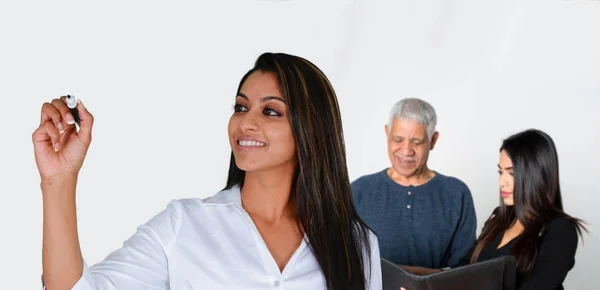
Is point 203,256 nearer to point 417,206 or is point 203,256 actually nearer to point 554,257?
point 554,257

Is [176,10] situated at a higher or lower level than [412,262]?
higher

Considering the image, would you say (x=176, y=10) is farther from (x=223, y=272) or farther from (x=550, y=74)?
(x=223, y=272)

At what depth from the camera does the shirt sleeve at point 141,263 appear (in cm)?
142

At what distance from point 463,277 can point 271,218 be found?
117 cm

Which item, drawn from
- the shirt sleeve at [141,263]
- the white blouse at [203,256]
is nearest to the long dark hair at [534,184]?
the white blouse at [203,256]

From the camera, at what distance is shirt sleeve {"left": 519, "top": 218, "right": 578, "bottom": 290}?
2.92 m

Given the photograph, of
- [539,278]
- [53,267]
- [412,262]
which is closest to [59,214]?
[53,267]

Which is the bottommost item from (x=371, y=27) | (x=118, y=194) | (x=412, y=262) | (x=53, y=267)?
(x=412, y=262)

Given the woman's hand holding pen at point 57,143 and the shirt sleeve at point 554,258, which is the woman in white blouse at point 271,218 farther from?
the shirt sleeve at point 554,258

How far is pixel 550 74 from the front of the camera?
15.6 ft

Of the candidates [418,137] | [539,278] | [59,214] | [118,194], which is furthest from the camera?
[118,194]

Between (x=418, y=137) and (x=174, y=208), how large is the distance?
195cm

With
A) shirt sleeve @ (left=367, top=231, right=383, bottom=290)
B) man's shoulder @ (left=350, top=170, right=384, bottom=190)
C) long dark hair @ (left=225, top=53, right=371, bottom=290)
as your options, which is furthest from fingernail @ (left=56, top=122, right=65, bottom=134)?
man's shoulder @ (left=350, top=170, right=384, bottom=190)

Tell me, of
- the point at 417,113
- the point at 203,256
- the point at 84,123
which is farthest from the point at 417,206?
the point at 84,123
